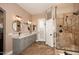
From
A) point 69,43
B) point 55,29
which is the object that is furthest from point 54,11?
Result: point 69,43

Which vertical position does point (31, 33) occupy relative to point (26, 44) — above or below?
above

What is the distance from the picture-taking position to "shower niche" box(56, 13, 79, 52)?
2.16 meters

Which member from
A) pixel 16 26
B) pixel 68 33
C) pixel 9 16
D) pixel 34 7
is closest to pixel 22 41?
pixel 16 26

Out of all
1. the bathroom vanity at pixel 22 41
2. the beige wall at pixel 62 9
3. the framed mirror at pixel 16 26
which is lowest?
the bathroom vanity at pixel 22 41

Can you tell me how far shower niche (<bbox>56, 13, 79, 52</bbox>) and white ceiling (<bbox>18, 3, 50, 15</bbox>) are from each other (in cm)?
45

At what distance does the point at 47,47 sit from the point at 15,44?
0.65 m

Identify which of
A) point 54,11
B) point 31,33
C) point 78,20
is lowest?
point 31,33

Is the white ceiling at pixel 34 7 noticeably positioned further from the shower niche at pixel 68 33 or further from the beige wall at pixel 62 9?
the shower niche at pixel 68 33

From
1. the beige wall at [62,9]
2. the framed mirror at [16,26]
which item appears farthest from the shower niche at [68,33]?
the framed mirror at [16,26]

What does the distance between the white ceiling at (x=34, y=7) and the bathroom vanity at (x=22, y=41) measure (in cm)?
46

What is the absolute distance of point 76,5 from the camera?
217cm

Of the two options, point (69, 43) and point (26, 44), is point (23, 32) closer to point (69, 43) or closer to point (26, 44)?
point (26, 44)

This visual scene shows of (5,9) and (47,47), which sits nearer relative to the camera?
(5,9)

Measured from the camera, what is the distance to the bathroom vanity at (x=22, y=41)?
2.17m
